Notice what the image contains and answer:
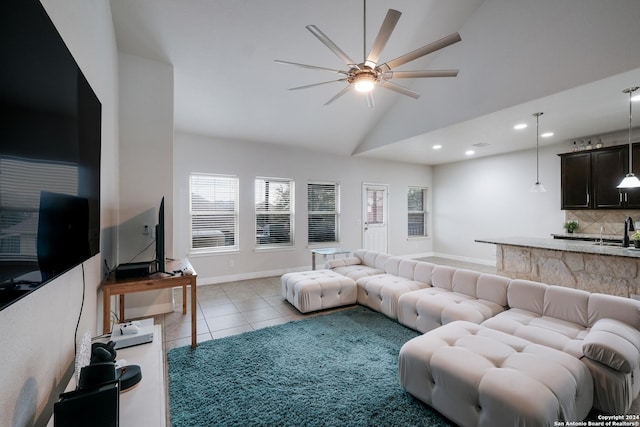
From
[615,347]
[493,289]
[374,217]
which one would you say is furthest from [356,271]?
[374,217]

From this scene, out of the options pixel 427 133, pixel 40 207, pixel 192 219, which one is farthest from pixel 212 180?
pixel 40 207

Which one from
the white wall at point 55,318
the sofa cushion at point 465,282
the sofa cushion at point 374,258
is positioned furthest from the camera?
the sofa cushion at point 374,258

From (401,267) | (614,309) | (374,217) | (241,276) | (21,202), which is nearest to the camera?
(21,202)

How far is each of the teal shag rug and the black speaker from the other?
0.94m

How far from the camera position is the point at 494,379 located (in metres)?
1.50

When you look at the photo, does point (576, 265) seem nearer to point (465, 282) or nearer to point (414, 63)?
point (465, 282)

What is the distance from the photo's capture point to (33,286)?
0.81 meters

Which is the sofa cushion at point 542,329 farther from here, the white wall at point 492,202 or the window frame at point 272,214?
the white wall at point 492,202

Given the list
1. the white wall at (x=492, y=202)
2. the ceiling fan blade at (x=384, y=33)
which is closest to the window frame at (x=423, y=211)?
the white wall at (x=492, y=202)

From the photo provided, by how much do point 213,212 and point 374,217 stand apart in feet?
12.9

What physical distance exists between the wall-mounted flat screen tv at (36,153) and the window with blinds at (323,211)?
4981 mm

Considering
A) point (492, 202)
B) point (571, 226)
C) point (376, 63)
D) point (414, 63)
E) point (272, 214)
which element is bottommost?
point (571, 226)

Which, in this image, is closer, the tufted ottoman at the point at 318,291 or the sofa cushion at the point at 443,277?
the sofa cushion at the point at 443,277

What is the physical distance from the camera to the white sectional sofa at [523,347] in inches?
59.2
